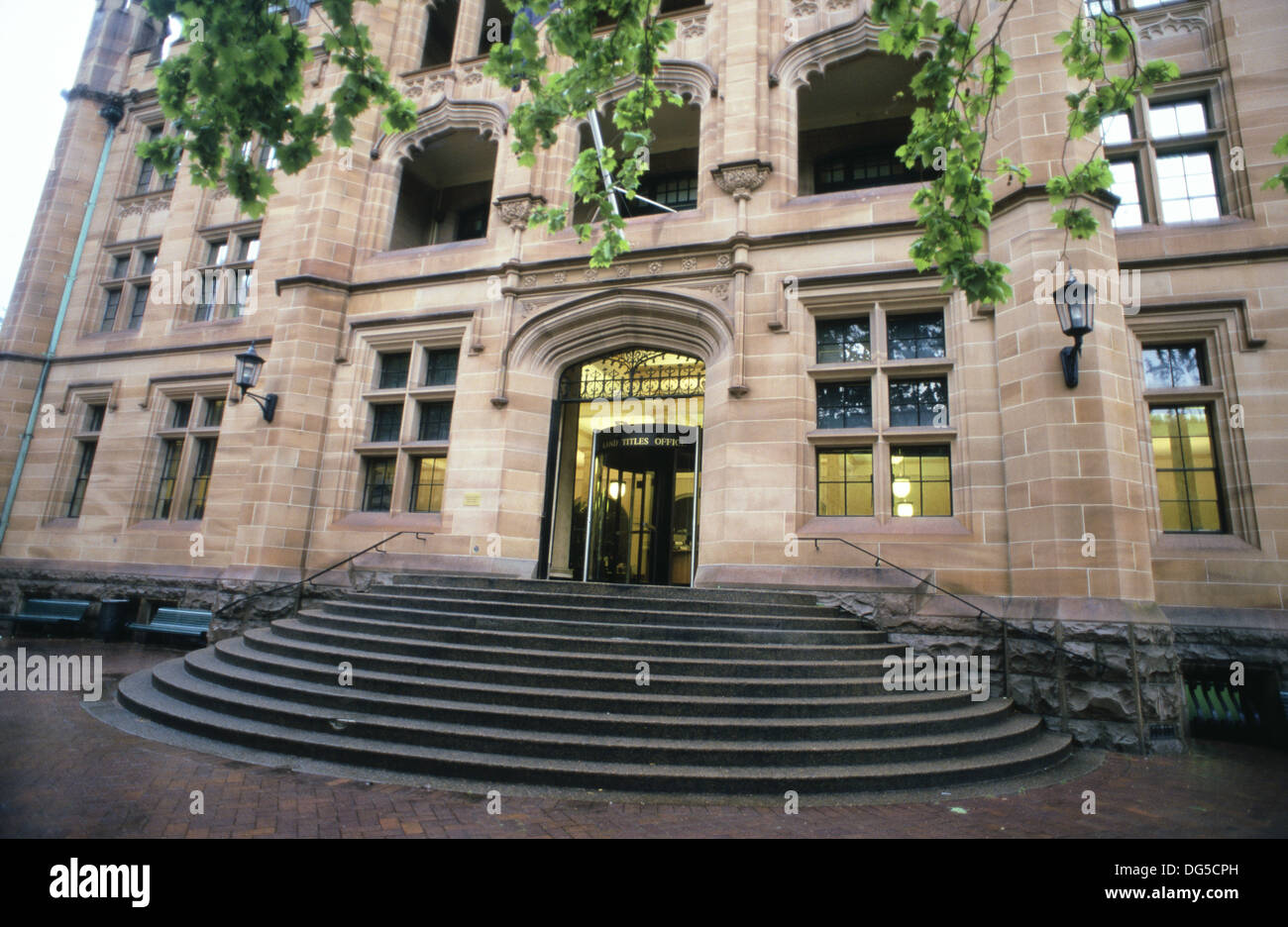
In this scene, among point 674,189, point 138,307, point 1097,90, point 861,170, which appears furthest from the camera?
point 138,307

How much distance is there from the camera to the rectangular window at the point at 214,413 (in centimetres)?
1359

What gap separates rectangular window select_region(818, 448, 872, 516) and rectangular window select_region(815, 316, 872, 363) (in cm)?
151

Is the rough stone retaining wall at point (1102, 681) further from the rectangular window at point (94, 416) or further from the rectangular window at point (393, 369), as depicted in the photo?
the rectangular window at point (94, 416)

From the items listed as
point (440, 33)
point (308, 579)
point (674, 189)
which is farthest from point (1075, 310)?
point (440, 33)

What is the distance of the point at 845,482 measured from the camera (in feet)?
29.9

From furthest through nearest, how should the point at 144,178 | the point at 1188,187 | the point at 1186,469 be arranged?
the point at 144,178 < the point at 1188,187 < the point at 1186,469

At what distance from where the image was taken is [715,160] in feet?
34.7

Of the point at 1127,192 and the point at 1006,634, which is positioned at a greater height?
the point at 1127,192

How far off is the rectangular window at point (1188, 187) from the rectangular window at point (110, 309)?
2247 centimetres

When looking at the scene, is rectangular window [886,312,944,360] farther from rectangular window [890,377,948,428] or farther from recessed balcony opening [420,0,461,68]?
recessed balcony opening [420,0,461,68]

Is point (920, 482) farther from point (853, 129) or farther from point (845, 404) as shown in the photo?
point (853, 129)

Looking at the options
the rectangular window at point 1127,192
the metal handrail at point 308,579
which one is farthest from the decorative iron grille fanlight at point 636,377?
the rectangular window at point 1127,192

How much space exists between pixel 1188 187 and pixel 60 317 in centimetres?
2431
